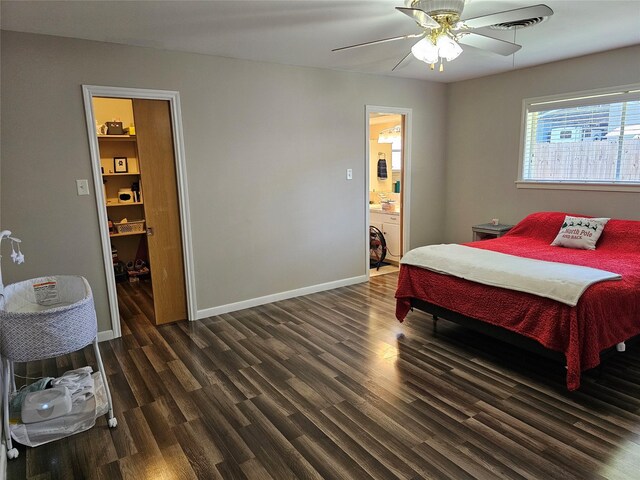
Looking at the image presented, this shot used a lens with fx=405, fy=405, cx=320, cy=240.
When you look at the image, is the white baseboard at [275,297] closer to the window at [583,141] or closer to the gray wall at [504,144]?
the gray wall at [504,144]

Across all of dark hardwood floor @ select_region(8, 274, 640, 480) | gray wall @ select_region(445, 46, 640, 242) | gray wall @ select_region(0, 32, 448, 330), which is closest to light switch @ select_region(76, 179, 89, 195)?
gray wall @ select_region(0, 32, 448, 330)

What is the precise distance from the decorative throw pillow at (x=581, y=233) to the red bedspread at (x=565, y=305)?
72 mm

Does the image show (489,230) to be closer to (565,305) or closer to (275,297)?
(565,305)

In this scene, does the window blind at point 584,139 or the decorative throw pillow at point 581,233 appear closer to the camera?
the decorative throw pillow at point 581,233

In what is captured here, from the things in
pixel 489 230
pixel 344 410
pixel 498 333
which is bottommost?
pixel 344 410

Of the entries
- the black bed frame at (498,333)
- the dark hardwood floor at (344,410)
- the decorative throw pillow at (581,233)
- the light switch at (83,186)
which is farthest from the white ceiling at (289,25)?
the dark hardwood floor at (344,410)

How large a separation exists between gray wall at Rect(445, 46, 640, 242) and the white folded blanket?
5.37 ft

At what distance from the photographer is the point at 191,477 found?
2.01 m

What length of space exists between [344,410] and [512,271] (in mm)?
1559

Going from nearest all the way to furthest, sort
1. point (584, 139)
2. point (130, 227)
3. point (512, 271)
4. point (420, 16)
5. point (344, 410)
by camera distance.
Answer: point (420, 16) < point (344, 410) < point (512, 271) < point (584, 139) < point (130, 227)

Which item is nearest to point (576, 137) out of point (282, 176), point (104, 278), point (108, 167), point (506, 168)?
point (506, 168)

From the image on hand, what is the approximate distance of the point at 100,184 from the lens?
11.3 feet

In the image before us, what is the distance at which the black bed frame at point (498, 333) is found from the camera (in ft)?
8.80

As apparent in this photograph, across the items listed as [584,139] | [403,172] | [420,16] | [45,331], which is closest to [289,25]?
[420,16]
